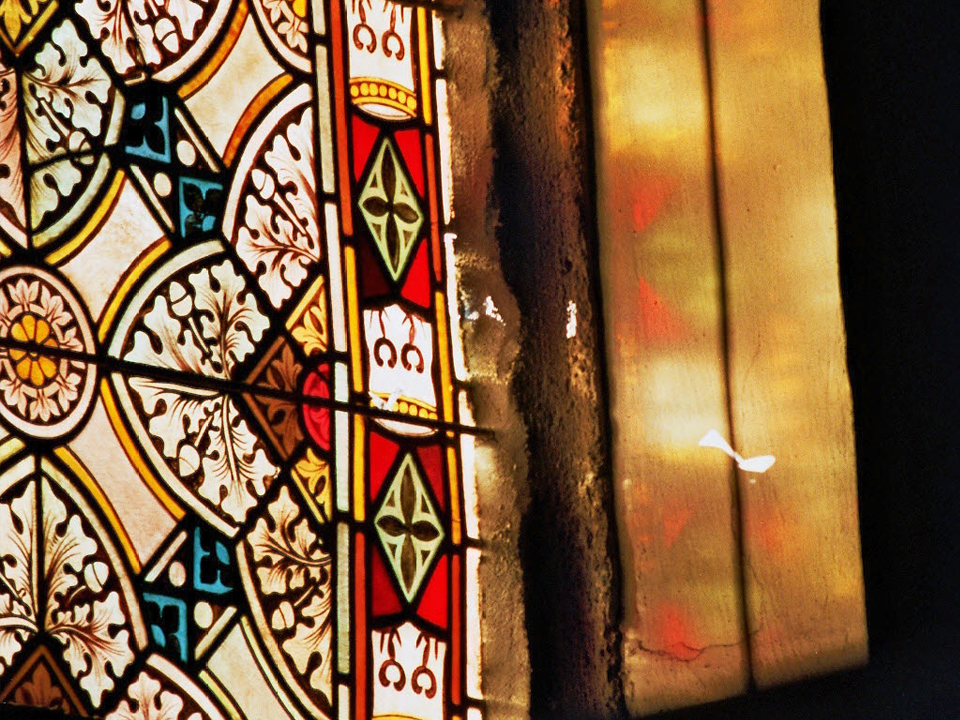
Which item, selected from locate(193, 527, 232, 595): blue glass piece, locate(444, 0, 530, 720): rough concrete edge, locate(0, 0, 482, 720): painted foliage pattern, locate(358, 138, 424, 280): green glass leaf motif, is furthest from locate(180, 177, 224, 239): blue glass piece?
locate(193, 527, 232, 595): blue glass piece

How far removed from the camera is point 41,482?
1850mm

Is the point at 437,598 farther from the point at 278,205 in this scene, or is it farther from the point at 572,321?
the point at 278,205

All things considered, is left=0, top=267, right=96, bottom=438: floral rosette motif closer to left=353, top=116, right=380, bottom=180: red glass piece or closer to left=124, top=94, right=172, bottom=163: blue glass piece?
left=124, top=94, right=172, bottom=163: blue glass piece

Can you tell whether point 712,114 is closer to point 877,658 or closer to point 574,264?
point 574,264

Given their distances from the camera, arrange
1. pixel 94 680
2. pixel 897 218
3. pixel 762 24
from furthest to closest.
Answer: pixel 94 680 < pixel 762 24 < pixel 897 218

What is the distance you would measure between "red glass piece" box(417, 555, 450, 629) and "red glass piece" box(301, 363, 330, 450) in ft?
0.80

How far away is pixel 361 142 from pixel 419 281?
0.75ft

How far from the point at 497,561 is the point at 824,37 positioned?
0.85 meters

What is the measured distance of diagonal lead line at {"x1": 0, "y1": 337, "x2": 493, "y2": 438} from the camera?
6.14ft

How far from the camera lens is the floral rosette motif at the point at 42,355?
1.86 metres

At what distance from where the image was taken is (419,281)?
6.33 feet

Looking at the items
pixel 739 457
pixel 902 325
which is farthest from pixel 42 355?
Result: pixel 902 325

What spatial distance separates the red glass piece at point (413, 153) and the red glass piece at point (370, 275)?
123 mm

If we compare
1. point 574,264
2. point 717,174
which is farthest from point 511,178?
point 717,174
